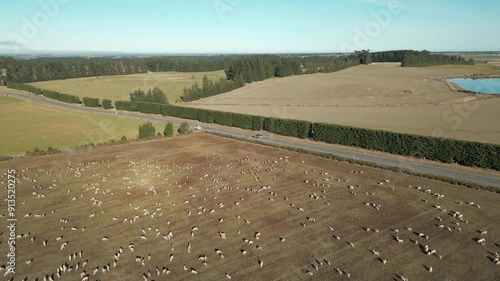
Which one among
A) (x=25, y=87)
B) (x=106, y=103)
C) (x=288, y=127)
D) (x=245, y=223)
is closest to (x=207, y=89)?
(x=106, y=103)

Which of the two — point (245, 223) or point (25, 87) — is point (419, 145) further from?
point (25, 87)

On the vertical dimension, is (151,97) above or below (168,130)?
above

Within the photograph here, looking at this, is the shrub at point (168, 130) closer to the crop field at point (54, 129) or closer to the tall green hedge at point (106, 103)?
the crop field at point (54, 129)

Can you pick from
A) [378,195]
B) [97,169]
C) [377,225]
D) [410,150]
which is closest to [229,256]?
[377,225]

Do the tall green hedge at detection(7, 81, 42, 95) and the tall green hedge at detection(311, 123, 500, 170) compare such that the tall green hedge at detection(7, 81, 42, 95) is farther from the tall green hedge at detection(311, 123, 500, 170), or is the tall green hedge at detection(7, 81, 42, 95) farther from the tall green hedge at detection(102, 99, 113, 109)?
the tall green hedge at detection(311, 123, 500, 170)

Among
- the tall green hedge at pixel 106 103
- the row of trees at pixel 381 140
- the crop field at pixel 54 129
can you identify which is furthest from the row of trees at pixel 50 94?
the row of trees at pixel 381 140
